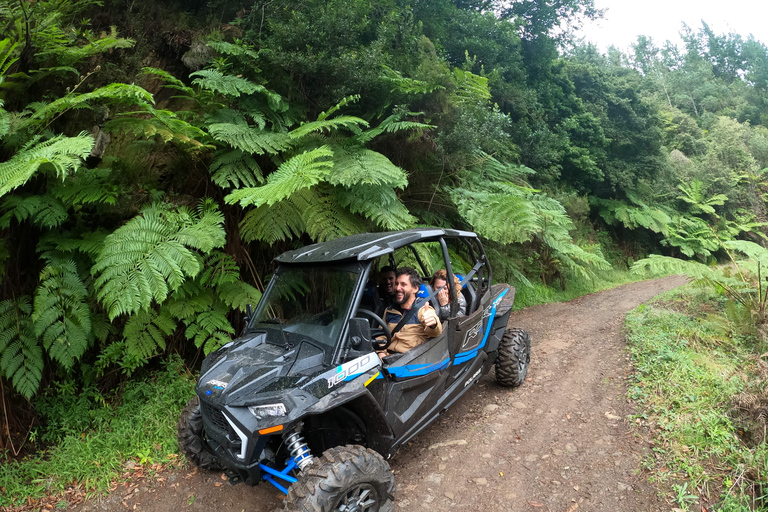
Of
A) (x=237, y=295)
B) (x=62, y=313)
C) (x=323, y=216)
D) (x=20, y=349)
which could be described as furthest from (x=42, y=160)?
(x=323, y=216)

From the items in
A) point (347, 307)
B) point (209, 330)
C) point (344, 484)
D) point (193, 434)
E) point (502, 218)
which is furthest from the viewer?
point (502, 218)

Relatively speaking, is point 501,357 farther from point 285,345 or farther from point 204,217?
point 204,217

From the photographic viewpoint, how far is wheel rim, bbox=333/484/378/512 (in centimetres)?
276

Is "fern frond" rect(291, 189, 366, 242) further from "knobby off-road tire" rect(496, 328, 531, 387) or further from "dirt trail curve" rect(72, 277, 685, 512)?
"dirt trail curve" rect(72, 277, 685, 512)

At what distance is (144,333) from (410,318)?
274 centimetres

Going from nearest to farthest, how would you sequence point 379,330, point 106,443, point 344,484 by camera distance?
point 344,484
point 379,330
point 106,443

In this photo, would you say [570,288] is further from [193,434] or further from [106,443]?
[106,443]

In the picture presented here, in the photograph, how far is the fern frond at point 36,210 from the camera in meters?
3.95

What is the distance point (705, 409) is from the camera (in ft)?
13.9

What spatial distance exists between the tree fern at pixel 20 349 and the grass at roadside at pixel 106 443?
0.63m

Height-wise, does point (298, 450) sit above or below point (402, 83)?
below

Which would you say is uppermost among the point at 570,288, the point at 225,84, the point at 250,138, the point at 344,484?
the point at 225,84

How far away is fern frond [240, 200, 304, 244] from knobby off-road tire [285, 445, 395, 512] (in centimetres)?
255

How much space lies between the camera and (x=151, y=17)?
650cm
